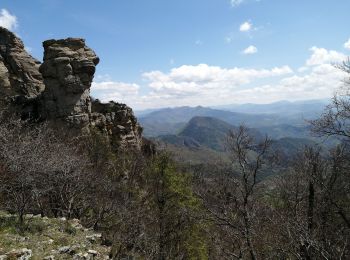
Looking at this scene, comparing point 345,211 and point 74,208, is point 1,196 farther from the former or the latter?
point 345,211

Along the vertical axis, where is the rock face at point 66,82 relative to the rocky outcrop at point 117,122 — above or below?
above

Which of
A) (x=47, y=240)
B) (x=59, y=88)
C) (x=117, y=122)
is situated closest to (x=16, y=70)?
(x=59, y=88)

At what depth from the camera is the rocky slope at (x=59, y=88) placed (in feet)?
204

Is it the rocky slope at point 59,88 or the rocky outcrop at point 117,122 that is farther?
the rocky outcrop at point 117,122

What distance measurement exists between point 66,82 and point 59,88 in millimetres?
1977

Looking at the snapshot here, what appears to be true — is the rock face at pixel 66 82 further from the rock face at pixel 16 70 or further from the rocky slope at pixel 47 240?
the rocky slope at pixel 47 240

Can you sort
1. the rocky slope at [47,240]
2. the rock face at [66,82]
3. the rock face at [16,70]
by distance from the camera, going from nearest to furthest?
the rocky slope at [47,240] → the rock face at [66,82] → the rock face at [16,70]

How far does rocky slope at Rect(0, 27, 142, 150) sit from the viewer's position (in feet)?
204

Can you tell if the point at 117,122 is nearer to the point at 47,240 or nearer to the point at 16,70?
the point at 16,70

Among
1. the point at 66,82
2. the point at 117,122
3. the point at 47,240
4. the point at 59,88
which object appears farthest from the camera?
the point at 117,122

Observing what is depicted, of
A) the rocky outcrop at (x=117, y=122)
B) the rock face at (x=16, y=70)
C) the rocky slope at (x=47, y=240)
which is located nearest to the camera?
the rocky slope at (x=47, y=240)

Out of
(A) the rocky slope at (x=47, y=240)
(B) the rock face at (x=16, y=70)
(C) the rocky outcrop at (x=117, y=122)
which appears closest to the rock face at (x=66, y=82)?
(C) the rocky outcrop at (x=117, y=122)

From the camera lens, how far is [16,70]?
71188 millimetres

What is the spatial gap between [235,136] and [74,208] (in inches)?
597
